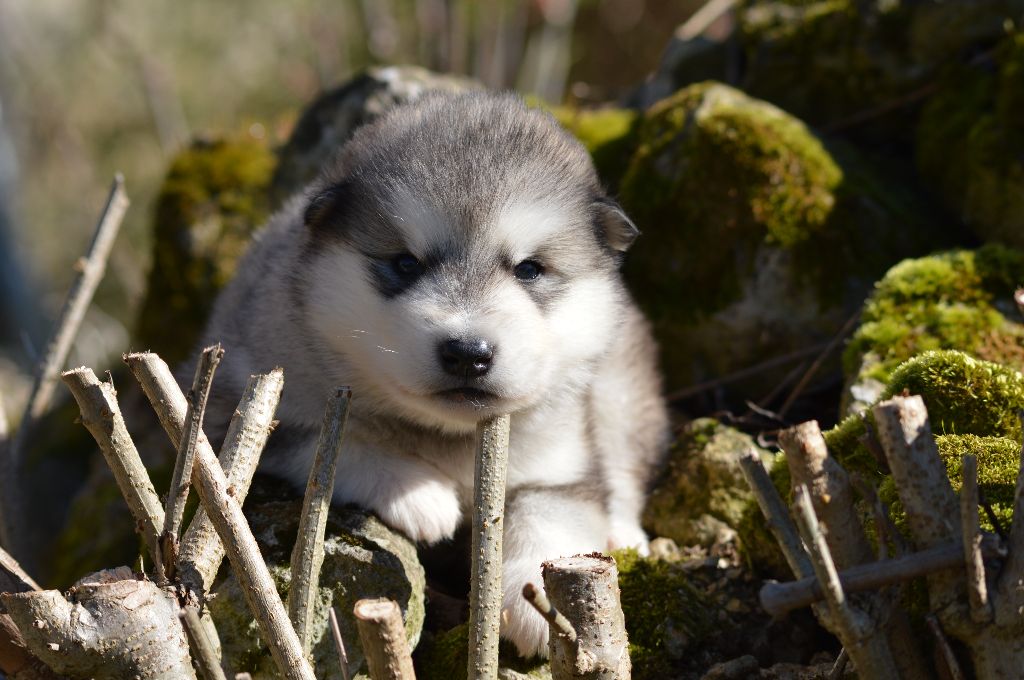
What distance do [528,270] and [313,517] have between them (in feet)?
3.61

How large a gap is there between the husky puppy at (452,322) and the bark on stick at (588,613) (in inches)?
19.8

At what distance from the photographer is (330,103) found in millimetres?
5652

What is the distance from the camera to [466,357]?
268 centimetres

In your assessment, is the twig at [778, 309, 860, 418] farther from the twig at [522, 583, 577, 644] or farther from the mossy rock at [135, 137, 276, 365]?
the mossy rock at [135, 137, 276, 365]

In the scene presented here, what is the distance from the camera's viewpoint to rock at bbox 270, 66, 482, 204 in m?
5.50

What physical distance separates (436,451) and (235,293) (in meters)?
1.40

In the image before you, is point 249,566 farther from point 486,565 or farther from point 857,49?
point 857,49

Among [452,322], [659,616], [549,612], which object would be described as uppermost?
[452,322]

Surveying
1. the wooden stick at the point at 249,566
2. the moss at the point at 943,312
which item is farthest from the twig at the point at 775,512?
the moss at the point at 943,312

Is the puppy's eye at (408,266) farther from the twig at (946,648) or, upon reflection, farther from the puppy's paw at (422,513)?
the twig at (946,648)

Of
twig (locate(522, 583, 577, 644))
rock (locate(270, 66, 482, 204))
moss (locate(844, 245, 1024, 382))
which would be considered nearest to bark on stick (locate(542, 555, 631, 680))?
twig (locate(522, 583, 577, 644))

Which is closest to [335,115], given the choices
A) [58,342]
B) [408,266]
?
[58,342]

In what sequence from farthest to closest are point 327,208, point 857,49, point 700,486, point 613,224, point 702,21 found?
point 702,21
point 857,49
point 700,486
point 613,224
point 327,208

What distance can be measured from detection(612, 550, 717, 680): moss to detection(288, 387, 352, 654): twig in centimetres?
109
